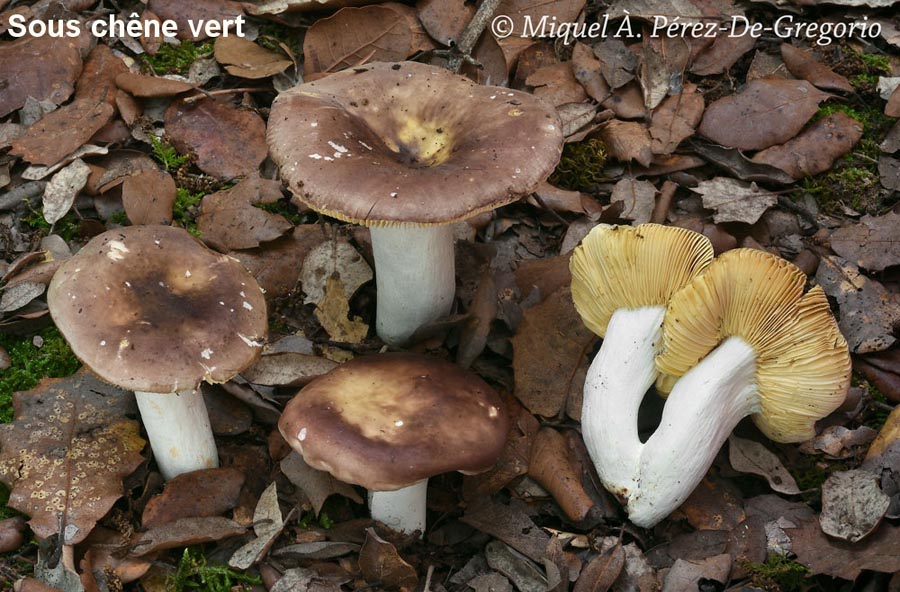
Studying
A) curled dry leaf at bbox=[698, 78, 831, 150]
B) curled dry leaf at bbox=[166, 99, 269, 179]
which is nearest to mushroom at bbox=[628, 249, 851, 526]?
curled dry leaf at bbox=[698, 78, 831, 150]

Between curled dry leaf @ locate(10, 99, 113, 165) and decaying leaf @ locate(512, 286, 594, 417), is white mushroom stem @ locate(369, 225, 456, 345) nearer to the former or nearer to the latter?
decaying leaf @ locate(512, 286, 594, 417)

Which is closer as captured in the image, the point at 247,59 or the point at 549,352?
the point at 549,352

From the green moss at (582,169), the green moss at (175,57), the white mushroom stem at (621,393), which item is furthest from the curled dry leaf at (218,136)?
the white mushroom stem at (621,393)

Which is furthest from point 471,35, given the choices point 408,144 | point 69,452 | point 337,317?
point 69,452

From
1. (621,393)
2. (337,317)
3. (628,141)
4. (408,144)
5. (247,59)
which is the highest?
(408,144)

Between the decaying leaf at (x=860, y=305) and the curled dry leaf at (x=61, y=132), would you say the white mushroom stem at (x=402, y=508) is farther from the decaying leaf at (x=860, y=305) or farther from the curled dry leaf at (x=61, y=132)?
the curled dry leaf at (x=61, y=132)

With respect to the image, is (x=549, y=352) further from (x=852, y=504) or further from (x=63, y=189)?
(x=63, y=189)
